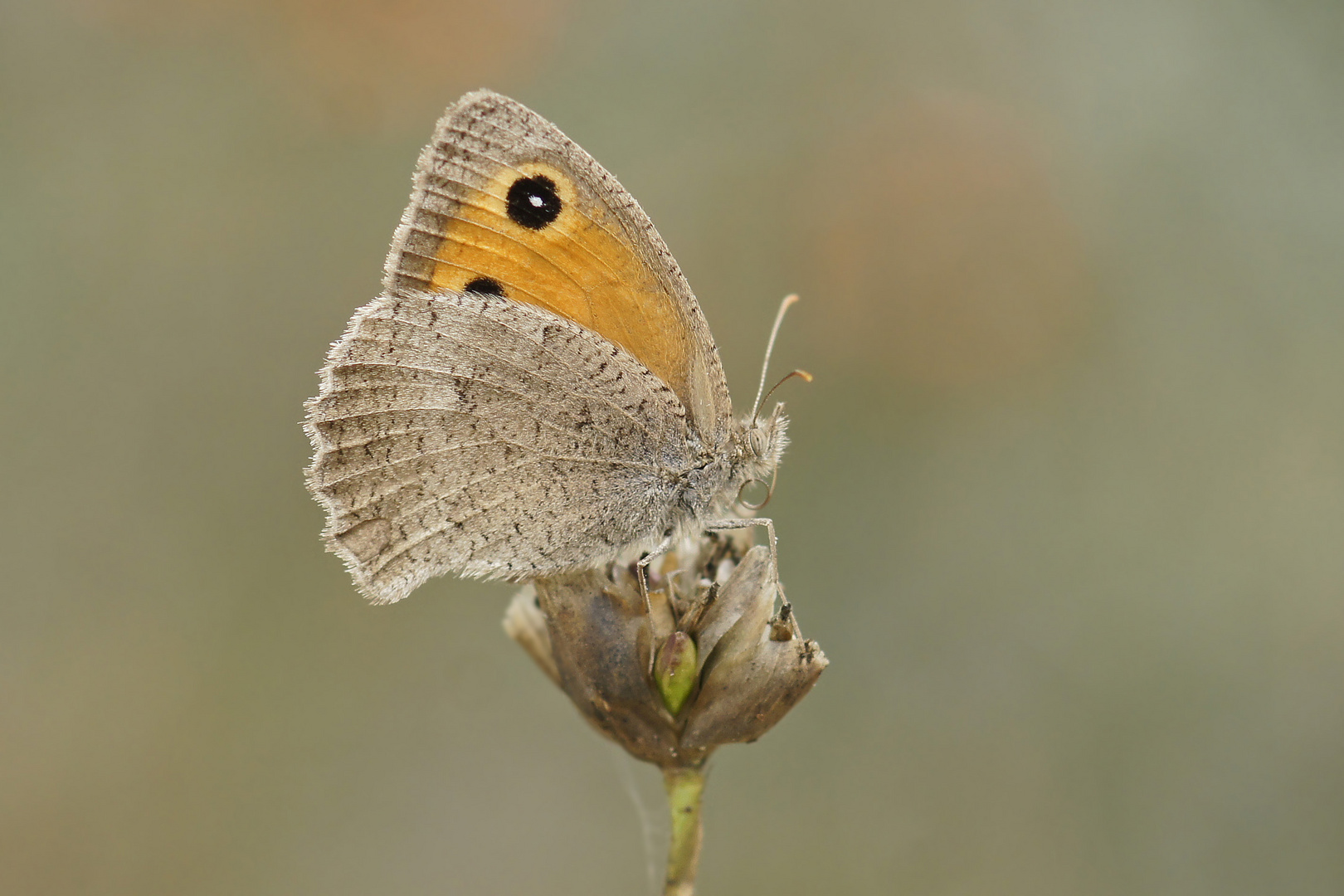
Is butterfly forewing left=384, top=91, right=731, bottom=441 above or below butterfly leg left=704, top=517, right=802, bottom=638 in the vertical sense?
above

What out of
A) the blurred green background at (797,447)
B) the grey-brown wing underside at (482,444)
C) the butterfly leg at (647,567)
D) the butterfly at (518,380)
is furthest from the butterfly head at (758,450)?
the blurred green background at (797,447)

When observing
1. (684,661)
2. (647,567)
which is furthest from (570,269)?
(684,661)

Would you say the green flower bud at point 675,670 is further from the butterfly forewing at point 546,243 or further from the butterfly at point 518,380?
the butterfly forewing at point 546,243

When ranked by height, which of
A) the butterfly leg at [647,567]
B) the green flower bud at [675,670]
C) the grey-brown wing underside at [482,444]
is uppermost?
the grey-brown wing underside at [482,444]

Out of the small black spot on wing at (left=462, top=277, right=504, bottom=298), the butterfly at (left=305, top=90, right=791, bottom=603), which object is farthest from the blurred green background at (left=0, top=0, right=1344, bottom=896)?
the small black spot on wing at (left=462, top=277, right=504, bottom=298)

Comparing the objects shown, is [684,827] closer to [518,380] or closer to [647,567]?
[647,567]

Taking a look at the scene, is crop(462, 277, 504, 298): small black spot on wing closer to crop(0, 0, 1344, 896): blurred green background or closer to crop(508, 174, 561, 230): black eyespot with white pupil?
crop(508, 174, 561, 230): black eyespot with white pupil

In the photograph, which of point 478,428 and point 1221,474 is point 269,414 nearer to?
point 478,428

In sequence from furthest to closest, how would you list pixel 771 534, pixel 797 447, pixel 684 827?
pixel 797 447
pixel 771 534
pixel 684 827
